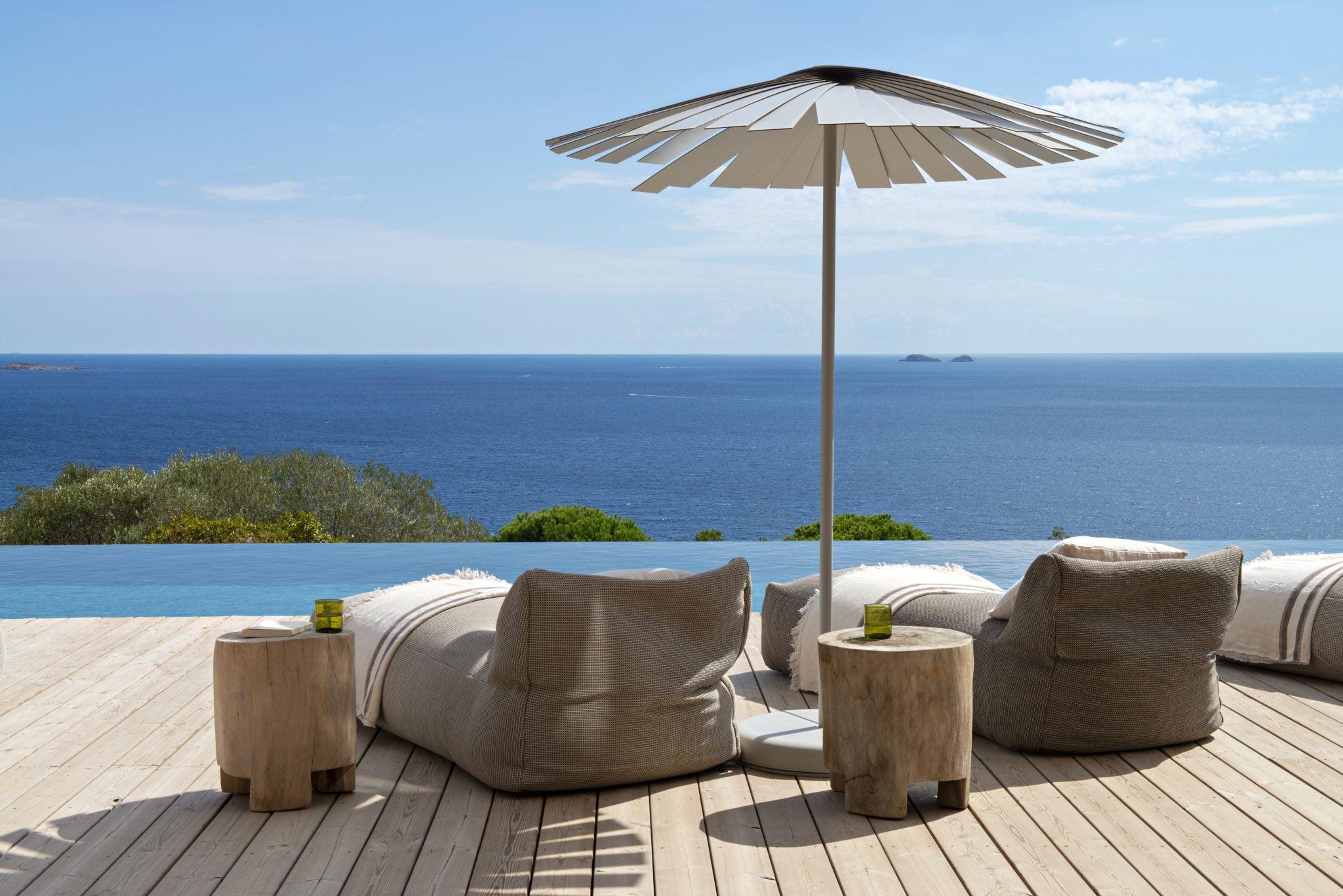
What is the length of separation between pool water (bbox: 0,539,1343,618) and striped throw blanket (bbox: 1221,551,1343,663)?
3.13 metres

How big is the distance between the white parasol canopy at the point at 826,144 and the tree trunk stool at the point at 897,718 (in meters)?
0.34

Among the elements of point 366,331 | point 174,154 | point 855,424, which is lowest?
point 855,424

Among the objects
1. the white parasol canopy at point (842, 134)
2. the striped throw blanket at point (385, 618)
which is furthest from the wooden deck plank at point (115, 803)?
the white parasol canopy at point (842, 134)

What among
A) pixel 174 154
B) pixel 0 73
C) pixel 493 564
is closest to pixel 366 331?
pixel 174 154

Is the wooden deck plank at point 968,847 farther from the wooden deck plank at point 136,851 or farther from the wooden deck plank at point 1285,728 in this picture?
the wooden deck plank at point 136,851

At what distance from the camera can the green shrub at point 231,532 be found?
13.4m

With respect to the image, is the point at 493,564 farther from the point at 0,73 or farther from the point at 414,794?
the point at 0,73

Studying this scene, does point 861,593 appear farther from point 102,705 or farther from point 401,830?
point 102,705

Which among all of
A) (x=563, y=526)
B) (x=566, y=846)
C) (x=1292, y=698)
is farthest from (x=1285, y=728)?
(x=563, y=526)

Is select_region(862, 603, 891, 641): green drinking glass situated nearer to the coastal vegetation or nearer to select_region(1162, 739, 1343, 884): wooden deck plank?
select_region(1162, 739, 1343, 884): wooden deck plank

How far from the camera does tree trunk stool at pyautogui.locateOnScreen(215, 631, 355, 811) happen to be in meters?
2.89

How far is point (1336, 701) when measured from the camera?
4.18 meters

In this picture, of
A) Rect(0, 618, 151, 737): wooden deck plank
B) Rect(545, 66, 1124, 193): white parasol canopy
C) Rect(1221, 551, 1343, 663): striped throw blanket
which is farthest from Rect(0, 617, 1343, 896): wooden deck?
Rect(545, 66, 1124, 193): white parasol canopy

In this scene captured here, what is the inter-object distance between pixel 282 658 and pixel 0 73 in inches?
2142
